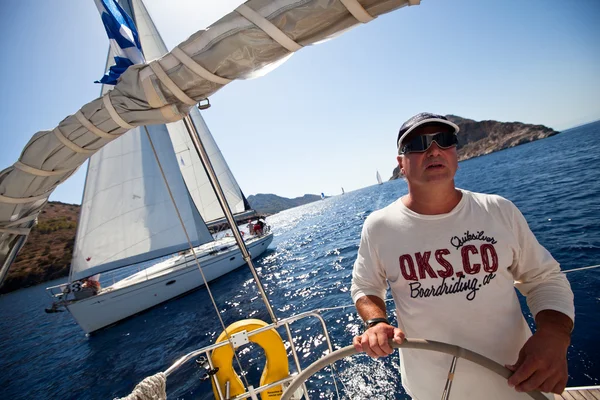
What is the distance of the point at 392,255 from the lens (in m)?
1.59

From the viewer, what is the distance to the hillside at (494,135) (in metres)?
77.2

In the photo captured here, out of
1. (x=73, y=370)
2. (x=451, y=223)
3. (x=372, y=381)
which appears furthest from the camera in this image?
(x=73, y=370)

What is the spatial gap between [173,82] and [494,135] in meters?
112

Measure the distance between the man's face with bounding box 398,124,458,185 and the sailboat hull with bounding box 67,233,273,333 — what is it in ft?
46.3

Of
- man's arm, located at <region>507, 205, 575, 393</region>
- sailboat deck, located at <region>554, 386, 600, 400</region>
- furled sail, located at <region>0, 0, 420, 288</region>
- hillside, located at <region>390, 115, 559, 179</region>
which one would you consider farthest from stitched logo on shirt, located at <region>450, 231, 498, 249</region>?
hillside, located at <region>390, 115, 559, 179</region>

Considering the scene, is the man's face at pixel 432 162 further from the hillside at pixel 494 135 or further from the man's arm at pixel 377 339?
the hillside at pixel 494 135

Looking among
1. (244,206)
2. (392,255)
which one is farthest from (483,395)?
(244,206)

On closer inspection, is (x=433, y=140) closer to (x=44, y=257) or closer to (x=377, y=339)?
(x=377, y=339)

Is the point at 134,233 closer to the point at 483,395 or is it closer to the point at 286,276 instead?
the point at 286,276

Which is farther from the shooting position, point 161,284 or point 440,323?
point 161,284

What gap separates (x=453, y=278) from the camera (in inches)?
57.1

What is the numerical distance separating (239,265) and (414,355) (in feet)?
53.9

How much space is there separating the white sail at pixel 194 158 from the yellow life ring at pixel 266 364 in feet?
42.2

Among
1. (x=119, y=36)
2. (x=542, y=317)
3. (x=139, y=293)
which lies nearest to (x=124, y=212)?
(x=139, y=293)
